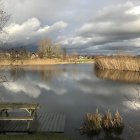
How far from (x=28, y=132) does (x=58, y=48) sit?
87.0 meters

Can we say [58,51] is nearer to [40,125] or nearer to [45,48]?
[45,48]

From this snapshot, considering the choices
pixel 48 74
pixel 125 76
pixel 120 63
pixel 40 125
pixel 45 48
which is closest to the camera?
pixel 40 125

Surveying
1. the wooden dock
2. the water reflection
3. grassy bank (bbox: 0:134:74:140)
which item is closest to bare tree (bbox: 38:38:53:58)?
the water reflection

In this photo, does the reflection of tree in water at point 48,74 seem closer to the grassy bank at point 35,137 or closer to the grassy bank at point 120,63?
the grassy bank at point 120,63

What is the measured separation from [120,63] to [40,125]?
115ft

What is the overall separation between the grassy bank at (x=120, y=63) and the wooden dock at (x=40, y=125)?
29.7m

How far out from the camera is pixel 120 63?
46.1 meters

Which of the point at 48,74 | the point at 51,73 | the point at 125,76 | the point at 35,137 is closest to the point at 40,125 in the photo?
the point at 35,137

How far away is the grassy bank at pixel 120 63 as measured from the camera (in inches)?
1666

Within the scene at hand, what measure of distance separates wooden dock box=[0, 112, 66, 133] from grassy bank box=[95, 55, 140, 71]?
29741 mm

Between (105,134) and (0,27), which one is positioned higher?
(0,27)

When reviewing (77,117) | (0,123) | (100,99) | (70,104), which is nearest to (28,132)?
(0,123)

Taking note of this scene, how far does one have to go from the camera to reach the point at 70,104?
1942cm

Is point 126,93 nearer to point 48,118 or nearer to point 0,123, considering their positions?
point 48,118
